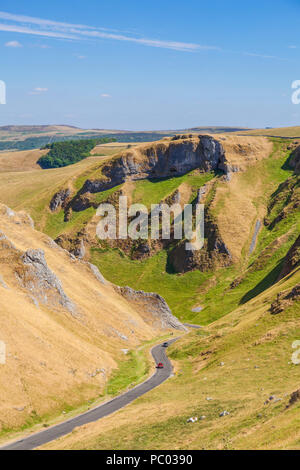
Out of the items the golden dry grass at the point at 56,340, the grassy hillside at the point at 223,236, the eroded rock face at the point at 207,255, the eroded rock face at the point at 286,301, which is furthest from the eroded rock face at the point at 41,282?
the eroded rock face at the point at 207,255

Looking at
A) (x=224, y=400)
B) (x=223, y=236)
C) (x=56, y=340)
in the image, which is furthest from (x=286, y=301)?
(x=223, y=236)

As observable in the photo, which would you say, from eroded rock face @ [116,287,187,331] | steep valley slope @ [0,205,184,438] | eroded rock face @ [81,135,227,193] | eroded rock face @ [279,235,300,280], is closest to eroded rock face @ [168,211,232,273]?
eroded rock face @ [81,135,227,193]

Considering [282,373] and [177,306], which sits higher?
[282,373]

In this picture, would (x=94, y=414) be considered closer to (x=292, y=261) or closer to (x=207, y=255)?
(x=292, y=261)

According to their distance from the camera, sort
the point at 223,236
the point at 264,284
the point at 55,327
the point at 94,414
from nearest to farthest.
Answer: the point at 94,414, the point at 55,327, the point at 264,284, the point at 223,236

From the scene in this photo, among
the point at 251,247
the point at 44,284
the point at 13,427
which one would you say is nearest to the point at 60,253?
the point at 44,284
